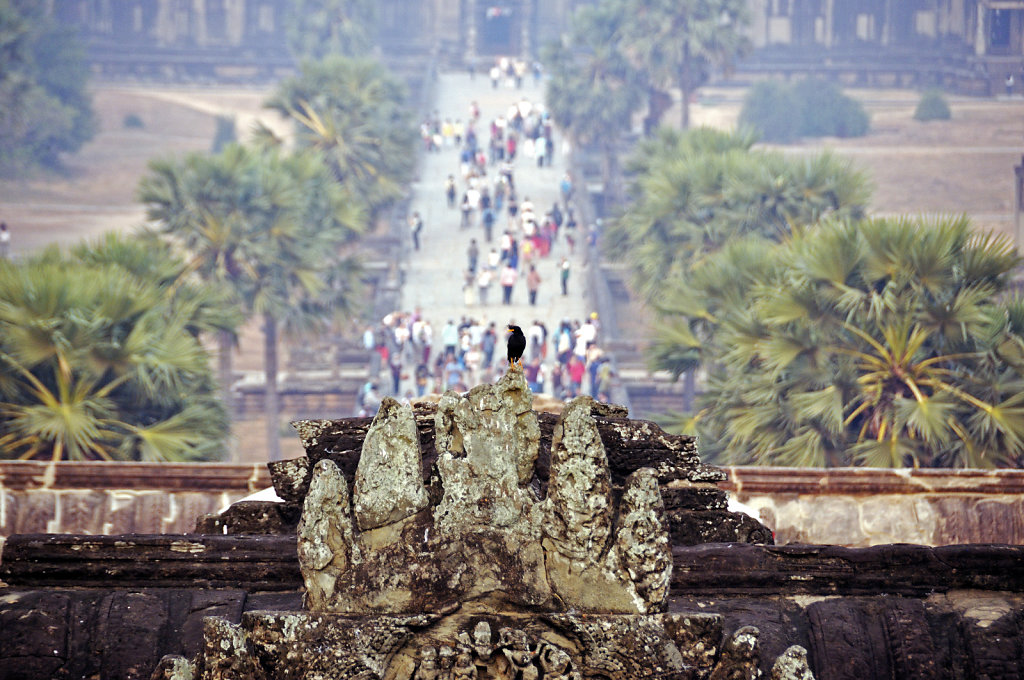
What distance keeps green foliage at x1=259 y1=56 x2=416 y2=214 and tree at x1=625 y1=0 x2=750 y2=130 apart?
52.3 ft

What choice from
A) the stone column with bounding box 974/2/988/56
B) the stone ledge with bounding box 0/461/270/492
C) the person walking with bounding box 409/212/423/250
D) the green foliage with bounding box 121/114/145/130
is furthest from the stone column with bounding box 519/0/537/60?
the stone ledge with bounding box 0/461/270/492

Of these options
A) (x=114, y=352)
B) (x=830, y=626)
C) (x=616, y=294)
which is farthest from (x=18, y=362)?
(x=616, y=294)

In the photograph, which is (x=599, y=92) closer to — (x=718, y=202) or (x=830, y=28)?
(x=718, y=202)

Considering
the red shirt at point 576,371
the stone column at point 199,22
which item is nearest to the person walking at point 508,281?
the red shirt at point 576,371

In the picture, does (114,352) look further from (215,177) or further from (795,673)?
(215,177)

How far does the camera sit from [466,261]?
1843 inches

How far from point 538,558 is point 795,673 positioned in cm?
114

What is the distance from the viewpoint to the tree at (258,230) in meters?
32.3

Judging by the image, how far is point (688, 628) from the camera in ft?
20.5

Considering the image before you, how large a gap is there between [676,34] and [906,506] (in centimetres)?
4950

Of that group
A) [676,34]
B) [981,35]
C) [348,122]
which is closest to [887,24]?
[981,35]

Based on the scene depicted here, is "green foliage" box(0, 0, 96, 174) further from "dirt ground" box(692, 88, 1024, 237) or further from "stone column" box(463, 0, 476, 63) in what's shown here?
"dirt ground" box(692, 88, 1024, 237)

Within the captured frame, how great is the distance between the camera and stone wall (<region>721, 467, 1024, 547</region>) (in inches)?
440

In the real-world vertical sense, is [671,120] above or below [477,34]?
below
